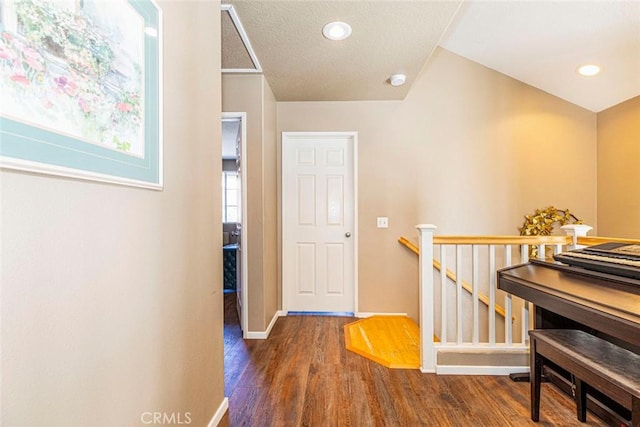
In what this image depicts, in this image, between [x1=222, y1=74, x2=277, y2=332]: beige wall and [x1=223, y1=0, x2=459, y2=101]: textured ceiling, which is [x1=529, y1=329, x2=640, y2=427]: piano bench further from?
[x1=222, y1=74, x2=277, y2=332]: beige wall

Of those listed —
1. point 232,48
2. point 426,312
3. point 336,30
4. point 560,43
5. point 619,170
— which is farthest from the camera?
point 619,170

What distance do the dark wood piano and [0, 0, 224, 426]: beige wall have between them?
165 cm

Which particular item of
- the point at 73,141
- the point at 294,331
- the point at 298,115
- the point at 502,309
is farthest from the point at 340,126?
the point at 73,141

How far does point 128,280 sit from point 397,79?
2.68 metres

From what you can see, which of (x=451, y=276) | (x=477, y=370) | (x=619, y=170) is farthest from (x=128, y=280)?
(x=619, y=170)

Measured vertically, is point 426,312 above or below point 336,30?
below

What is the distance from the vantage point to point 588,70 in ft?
9.02

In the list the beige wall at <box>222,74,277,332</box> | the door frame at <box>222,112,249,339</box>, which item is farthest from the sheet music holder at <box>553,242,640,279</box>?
the door frame at <box>222,112,249,339</box>

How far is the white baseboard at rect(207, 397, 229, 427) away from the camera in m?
1.54

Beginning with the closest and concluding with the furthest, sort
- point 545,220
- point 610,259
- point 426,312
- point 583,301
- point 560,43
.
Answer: point 583,301
point 610,259
point 426,312
point 560,43
point 545,220

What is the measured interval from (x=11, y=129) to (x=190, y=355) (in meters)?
1.10

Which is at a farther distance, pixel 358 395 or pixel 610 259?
pixel 358 395

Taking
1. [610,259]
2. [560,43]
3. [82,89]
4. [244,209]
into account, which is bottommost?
[610,259]

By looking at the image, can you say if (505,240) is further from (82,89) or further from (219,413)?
(82,89)
